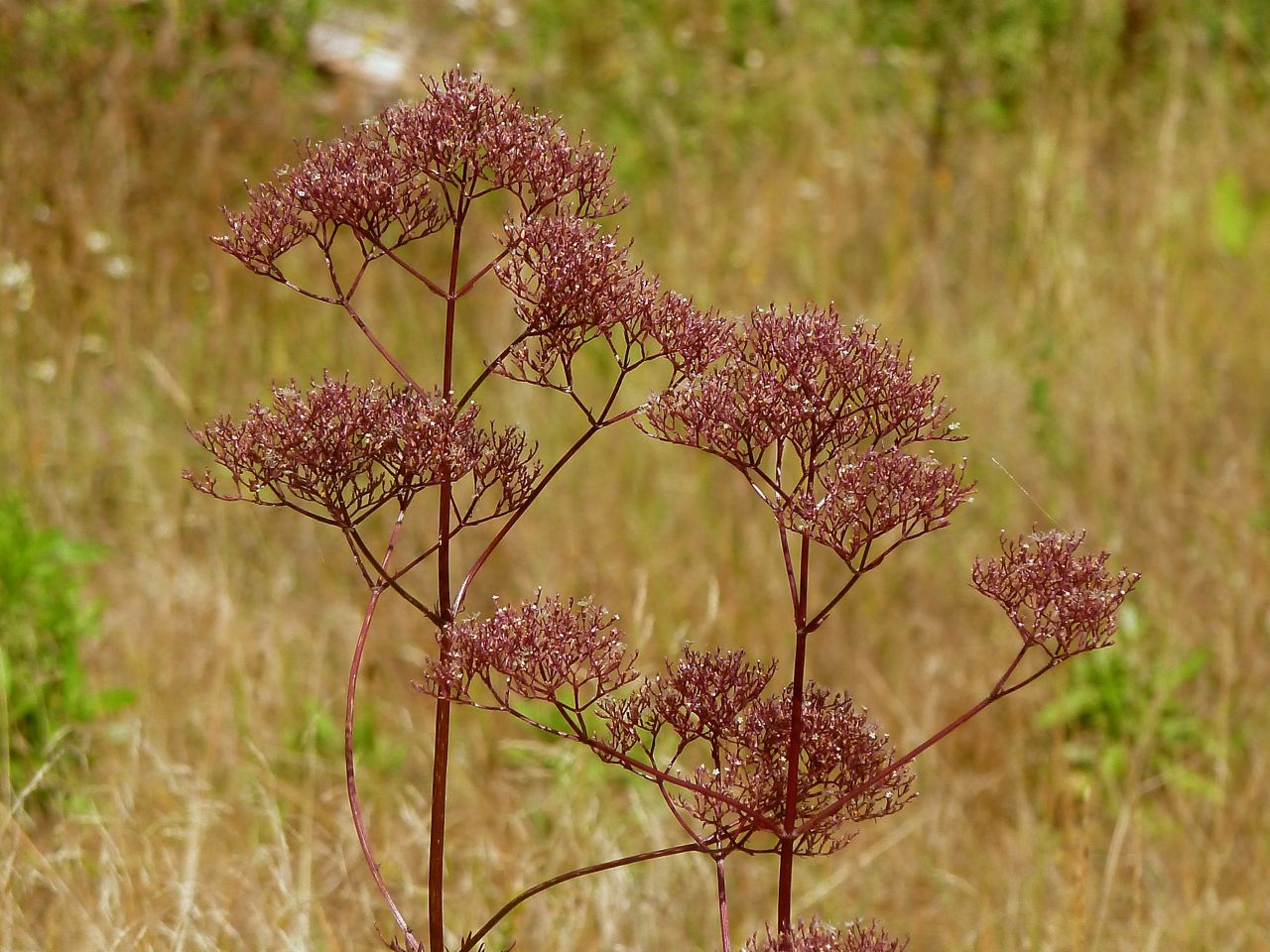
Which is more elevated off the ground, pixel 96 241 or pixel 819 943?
pixel 96 241

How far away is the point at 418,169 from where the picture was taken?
148 centimetres

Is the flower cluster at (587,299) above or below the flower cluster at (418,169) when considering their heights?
below

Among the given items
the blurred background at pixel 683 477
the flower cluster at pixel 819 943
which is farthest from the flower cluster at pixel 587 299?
the blurred background at pixel 683 477

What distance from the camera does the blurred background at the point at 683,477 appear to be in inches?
127

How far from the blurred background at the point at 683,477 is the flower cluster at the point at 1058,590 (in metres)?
1.11

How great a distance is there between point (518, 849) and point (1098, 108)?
5233 mm

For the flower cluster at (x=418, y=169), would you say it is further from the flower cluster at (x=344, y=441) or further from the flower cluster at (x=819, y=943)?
the flower cluster at (x=819, y=943)

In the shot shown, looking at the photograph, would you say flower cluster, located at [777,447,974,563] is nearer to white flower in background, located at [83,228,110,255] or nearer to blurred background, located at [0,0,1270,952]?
blurred background, located at [0,0,1270,952]

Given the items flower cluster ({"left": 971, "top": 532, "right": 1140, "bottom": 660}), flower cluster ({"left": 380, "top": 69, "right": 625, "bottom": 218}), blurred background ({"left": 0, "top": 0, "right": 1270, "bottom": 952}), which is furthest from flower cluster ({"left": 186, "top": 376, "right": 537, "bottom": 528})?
blurred background ({"left": 0, "top": 0, "right": 1270, "bottom": 952})

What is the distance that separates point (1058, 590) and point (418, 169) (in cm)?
75

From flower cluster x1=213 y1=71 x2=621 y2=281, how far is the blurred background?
1.26 meters

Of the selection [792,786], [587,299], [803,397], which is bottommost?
[792,786]

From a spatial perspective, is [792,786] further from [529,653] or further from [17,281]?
[17,281]

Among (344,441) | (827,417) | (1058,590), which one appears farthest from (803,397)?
(344,441)
